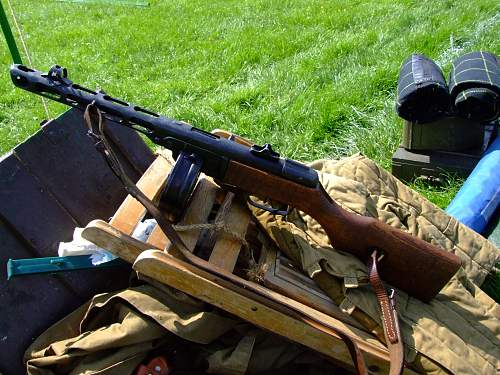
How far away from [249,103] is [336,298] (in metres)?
4.05

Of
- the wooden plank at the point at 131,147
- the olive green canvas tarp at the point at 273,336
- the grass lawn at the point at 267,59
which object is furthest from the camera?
the grass lawn at the point at 267,59

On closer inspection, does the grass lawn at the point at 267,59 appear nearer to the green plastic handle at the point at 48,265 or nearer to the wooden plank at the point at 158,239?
the wooden plank at the point at 158,239

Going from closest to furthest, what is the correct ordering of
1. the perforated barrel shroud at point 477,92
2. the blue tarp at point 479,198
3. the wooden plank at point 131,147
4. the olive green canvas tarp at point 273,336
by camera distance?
the olive green canvas tarp at point 273,336 → the wooden plank at point 131,147 → the blue tarp at point 479,198 → the perforated barrel shroud at point 477,92

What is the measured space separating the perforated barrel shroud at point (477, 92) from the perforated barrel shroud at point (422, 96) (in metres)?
0.11

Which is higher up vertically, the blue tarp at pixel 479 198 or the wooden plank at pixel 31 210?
the wooden plank at pixel 31 210

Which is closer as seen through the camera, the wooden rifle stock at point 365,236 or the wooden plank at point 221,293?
the wooden plank at point 221,293

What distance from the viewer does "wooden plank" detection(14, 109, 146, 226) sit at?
10.2ft

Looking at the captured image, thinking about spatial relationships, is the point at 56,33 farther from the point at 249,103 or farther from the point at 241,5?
the point at 249,103

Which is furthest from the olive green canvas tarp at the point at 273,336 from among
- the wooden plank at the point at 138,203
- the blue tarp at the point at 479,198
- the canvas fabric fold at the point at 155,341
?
the blue tarp at the point at 479,198

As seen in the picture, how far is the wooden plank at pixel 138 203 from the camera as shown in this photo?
9.40ft

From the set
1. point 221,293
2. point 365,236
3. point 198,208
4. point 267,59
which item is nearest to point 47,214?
point 198,208

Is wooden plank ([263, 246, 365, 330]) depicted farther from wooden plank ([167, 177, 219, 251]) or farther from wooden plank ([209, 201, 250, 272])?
wooden plank ([167, 177, 219, 251])

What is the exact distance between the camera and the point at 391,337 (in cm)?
262

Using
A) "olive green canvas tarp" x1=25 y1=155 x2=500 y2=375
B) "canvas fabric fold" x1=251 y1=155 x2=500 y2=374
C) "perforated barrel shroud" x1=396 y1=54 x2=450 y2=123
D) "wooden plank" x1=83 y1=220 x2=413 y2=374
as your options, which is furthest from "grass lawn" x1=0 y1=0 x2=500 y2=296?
"wooden plank" x1=83 y1=220 x2=413 y2=374
